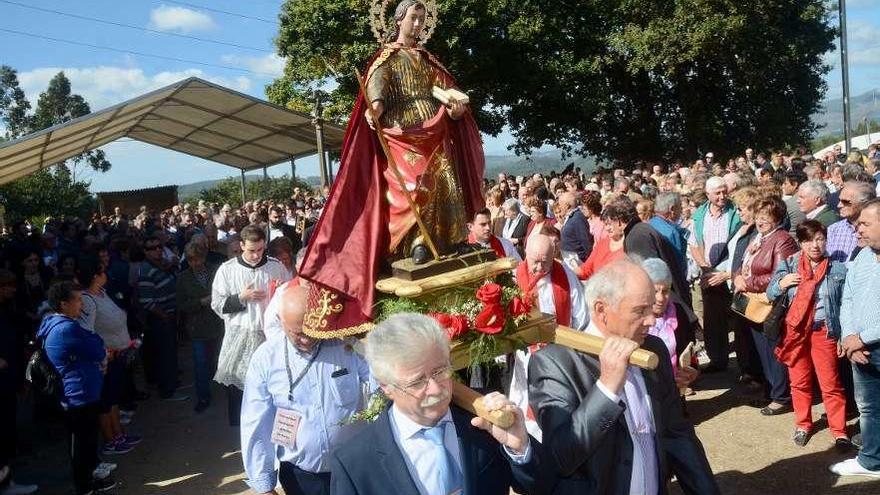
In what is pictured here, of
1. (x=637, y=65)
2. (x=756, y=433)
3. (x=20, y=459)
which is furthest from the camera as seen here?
(x=637, y=65)

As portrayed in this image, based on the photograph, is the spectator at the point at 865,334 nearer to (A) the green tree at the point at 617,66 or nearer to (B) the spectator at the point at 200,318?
(B) the spectator at the point at 200,318

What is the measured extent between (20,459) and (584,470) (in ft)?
21.7

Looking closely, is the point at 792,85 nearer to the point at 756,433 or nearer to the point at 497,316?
the point at 756,433

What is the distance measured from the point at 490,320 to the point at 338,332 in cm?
93

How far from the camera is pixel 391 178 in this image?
423cm

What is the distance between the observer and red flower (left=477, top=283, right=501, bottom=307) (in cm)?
327

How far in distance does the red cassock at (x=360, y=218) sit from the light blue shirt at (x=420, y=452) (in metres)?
1.51

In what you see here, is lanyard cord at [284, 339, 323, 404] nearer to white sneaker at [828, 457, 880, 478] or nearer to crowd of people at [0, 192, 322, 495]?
crowd of people at [0, 192, 322, 495]

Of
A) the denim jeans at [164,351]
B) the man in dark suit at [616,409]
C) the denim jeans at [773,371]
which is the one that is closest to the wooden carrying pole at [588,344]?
the man in dark suit at [616,409]

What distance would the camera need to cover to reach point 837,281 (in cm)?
536

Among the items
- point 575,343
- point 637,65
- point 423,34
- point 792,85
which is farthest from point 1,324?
point 792,85

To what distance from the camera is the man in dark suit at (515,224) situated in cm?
945

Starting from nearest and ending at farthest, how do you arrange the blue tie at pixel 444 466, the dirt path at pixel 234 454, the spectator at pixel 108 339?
the blue tie at pixel 444 466
the dirt path at pixel 234 454
the spectator at pixel 108 339

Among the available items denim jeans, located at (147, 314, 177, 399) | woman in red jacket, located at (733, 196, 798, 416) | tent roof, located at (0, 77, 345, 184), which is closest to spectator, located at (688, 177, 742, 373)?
woman in red jacket, located at (733, 196, 798, 416)
